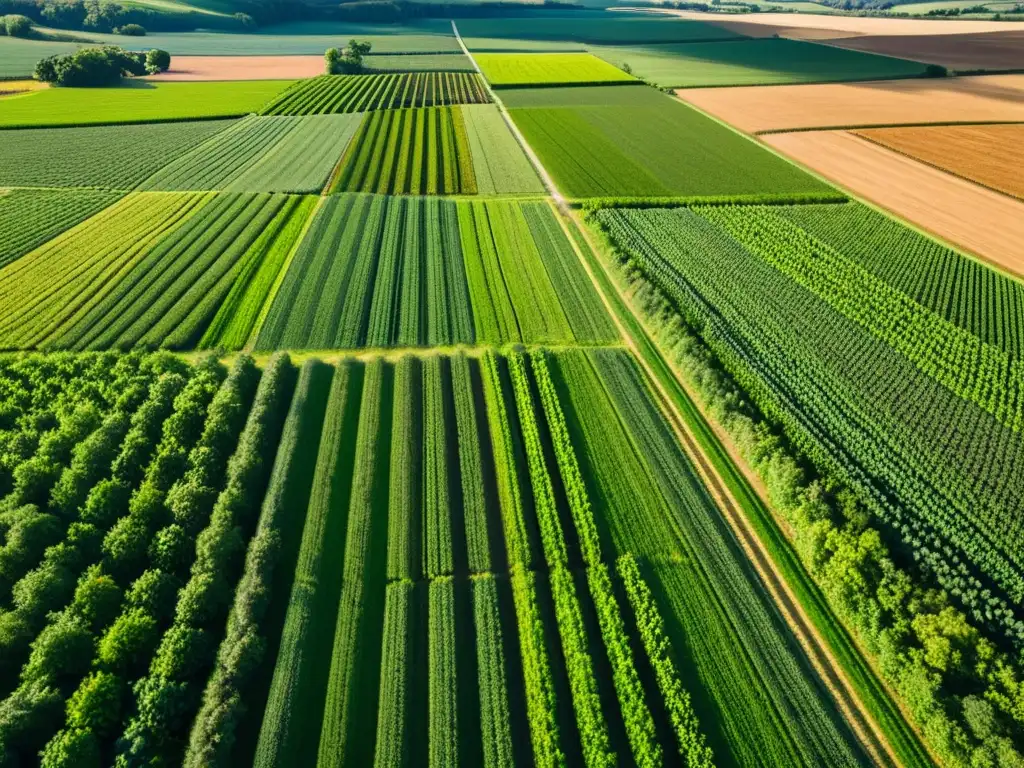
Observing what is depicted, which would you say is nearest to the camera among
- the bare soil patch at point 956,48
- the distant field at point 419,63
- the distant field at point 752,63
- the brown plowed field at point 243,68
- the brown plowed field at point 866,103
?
the brown plowed field at point 866,103

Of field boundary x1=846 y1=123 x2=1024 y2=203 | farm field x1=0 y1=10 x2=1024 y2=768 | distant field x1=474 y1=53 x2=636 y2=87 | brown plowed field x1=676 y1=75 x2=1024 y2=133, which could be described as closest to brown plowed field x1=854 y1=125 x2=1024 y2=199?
field boundary x1=846 y1=123 x2=1024 y2=203

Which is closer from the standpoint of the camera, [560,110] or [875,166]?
[875,166]

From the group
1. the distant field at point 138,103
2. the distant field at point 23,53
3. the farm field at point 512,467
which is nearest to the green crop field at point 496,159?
the farm field at point 512,467

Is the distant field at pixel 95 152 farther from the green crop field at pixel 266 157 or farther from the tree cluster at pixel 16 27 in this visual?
the tree cluster at pixel 16 27

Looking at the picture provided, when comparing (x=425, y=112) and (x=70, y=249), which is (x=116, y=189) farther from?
(x=425, y=112)

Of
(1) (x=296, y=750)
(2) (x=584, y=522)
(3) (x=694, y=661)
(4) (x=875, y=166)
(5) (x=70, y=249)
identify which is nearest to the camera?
(1) (x=296, y=750)

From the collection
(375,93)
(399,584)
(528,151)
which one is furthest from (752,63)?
(399,584)

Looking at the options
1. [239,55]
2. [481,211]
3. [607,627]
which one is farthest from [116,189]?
[239,55]
